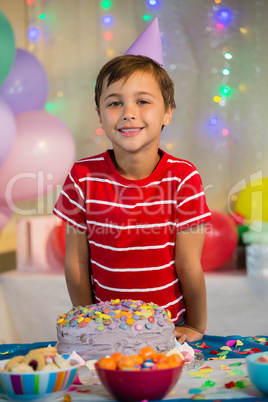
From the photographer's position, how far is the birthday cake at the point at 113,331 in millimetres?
980

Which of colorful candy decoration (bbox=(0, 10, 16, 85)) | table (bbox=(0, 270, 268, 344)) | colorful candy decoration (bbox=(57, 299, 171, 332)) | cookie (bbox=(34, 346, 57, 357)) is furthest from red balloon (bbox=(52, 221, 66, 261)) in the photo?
cookie (bbox=(34, 346, 57, 357))

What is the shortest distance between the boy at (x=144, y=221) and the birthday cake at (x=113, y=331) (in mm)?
340

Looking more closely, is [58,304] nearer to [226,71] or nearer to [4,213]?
[4,213]

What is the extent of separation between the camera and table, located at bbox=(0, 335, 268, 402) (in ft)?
2.60

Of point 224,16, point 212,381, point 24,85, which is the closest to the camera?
point 212,381

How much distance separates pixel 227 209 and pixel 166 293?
190 cm

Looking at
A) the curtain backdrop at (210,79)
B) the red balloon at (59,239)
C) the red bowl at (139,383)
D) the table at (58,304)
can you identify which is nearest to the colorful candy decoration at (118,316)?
the red bowl at (139,383)

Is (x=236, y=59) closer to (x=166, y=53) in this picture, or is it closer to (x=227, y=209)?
(x=166, y=53)

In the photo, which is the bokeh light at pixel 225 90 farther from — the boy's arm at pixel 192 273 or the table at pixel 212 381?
the table at pixel 212 381

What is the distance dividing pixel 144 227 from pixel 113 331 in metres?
0.45

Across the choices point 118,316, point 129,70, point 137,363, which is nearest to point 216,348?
point 118,316

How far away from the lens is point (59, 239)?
9.34 ft

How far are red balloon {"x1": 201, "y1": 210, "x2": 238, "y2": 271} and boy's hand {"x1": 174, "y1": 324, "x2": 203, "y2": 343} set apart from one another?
1.24 metres

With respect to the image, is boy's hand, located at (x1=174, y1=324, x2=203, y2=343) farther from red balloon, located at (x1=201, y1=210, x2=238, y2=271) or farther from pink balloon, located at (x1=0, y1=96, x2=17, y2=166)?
pink balloon, located at (x1=0, y1=96, x2=17, y2=166)
